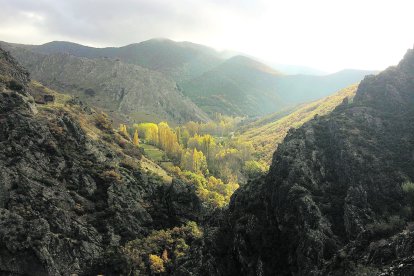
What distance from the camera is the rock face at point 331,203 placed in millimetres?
57906

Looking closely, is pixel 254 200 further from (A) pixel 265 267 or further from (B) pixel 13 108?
(B) pixel 13 108

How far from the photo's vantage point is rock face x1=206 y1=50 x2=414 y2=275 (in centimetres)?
5791

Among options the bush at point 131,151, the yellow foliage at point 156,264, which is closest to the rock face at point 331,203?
the yellow foliage at point 156,264

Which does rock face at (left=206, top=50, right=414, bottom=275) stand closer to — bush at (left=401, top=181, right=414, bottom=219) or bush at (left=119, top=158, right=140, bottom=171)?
bush at (left=401, top=181, right=414, bottom=219)

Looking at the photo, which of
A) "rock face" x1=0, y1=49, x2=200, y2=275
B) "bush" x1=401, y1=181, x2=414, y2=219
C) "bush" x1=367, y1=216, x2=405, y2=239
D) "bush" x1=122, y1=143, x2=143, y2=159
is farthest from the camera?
"bush" x1=122, y1=143, x2=143, y2=159

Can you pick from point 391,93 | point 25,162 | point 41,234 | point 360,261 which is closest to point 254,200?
point 360,261

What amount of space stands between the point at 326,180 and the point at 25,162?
89.9 metres

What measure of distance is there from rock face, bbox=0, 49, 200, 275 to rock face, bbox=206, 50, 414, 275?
47522 millimetres

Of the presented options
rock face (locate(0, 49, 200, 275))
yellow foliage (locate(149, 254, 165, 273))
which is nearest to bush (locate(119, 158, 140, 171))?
rock face (locate(0, 49, 200, 275))

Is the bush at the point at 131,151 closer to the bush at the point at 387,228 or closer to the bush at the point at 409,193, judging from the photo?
the bush at the point at 409,193

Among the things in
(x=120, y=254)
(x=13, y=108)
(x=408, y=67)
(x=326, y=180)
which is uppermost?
(x=408, y=67)

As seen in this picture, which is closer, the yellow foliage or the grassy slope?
the yellow foliage

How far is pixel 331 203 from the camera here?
74125 millimetres

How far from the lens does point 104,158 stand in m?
152
